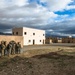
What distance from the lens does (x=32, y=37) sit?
60.7 m

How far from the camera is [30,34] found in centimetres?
5988

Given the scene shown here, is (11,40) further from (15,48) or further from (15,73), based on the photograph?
(15,73)

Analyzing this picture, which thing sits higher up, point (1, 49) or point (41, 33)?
point (41, 33)

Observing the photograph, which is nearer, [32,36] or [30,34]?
[30,34]

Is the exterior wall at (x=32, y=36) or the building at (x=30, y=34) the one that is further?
the exterior wall at (x=32, y=36)

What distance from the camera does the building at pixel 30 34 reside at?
57294mm

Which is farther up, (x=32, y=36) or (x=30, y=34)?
(x=30, y=34)

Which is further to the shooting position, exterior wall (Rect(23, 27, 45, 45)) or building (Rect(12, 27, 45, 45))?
exterior wall (Rect(23, 27, 45, 45))

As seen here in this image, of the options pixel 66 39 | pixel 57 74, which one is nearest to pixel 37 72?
pixel 57 74

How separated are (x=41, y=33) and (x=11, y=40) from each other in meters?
39.5

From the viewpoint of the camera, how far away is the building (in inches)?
2256

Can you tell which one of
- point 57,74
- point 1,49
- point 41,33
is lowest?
point 57,74

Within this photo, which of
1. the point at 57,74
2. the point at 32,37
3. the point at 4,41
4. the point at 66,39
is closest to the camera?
the point at 57,74

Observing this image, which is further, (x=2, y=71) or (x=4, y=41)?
(x=4, y=41)
